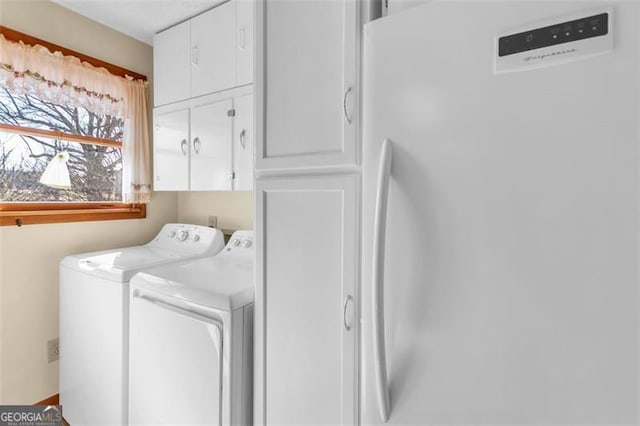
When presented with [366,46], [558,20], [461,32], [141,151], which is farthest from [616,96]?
[141,151]

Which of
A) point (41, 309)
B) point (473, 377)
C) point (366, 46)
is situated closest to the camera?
point (473, 377)

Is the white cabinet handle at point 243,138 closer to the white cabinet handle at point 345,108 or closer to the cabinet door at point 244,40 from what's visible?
the cabinet door at point 244,40

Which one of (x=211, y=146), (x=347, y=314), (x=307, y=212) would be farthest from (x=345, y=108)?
(x=211, y=146)

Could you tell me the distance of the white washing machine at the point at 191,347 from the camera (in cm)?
130

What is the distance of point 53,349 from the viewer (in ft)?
7.10

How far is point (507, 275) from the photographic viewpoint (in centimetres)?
66

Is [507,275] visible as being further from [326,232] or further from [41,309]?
[41,309]

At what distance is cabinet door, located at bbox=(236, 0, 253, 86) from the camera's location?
6.20 ft

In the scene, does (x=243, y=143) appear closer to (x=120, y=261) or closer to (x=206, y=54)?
(x=206, y=54)

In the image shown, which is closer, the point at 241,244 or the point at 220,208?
the point at 241,244

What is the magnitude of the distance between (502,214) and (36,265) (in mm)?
2551

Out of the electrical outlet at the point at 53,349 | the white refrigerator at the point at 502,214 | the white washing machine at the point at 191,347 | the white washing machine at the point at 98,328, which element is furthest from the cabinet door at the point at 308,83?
the electrical outlet at the point at 53,349

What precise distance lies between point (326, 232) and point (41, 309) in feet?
6.89

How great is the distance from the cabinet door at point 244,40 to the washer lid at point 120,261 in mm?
1137
